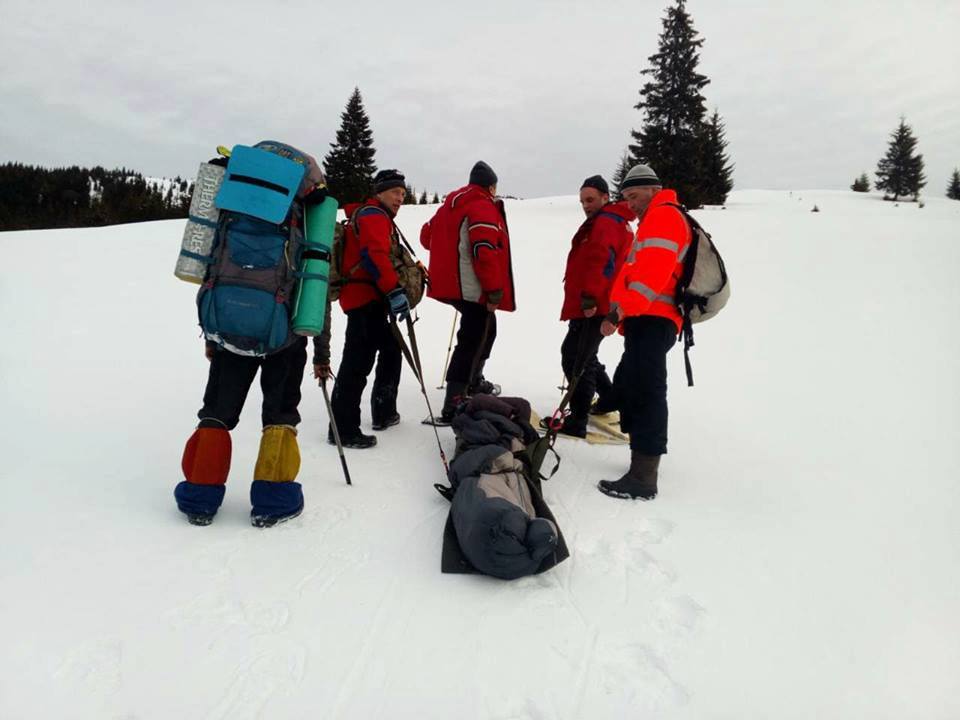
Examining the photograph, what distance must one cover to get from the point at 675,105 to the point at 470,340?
24555mm

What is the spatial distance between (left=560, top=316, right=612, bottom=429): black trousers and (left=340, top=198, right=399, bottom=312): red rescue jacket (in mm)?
1641

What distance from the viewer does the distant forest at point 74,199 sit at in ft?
120

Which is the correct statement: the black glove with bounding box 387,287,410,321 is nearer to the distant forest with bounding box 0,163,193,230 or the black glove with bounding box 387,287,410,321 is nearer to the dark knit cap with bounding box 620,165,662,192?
the dark knit cap with bounding box 620,165,662,192

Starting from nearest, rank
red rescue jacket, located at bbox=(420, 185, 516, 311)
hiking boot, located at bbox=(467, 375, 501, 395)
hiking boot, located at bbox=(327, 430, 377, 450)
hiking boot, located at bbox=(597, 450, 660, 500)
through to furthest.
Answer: hiking boot, located at bbox=(597, 450, 660, 500)
hiking boot, located at bbox=(327, 430, 377, 450)
red rescue jacket, located at bbox=(420, 185, 516, 311)
hiking boot, located at bbox=(467, 375, 501, 395)

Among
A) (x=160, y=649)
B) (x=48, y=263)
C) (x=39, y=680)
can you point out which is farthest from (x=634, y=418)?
(x=48, y=263)

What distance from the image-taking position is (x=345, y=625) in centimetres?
215

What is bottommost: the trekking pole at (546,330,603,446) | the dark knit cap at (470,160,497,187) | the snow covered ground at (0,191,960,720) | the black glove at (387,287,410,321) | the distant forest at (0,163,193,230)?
the snow covered ground at (0,191,960,720)

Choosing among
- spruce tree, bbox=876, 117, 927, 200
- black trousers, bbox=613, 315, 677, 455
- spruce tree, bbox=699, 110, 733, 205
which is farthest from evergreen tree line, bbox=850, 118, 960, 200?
black trousers, bbox=613, 315, 677, 455

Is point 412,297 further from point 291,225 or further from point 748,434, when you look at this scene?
point 748,434

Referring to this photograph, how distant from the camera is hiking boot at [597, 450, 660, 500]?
11.3 feet

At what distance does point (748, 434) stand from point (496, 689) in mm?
3705

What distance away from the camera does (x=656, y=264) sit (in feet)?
10.8

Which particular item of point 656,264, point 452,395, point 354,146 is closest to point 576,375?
point 656,264

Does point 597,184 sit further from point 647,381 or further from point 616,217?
point 647,381
